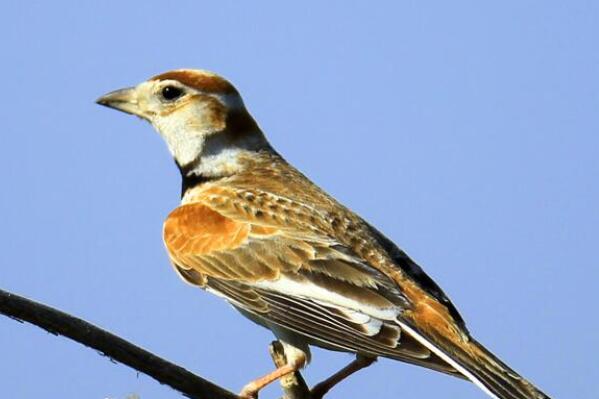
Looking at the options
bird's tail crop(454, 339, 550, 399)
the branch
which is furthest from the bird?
the branch

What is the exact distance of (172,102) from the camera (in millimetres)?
11523

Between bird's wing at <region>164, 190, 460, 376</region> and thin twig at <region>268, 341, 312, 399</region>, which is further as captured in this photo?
thin twig at <region>268, 341, 312, 399</region>

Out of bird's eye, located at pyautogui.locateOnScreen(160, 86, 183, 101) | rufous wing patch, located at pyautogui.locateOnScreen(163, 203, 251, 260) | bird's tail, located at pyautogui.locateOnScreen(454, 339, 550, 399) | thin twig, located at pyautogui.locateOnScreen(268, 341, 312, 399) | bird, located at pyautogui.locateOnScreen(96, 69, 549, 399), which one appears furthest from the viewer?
bird's eye, located at pyautogui.locateOnScreen(160, 86, 183, 101)

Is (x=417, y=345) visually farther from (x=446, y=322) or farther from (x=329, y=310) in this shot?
(x=329, y=310)

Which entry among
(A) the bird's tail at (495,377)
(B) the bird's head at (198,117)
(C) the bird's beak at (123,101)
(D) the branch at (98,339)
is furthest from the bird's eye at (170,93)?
(D) the branch at (98,339)

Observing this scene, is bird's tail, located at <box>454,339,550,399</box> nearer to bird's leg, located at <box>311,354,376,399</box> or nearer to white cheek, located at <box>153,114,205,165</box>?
bird's leg, located at <box>311,354,376,399</box>

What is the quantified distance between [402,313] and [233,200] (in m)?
2.50

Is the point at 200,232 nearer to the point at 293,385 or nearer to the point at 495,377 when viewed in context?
the point at 293,385

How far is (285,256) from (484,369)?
2.27m

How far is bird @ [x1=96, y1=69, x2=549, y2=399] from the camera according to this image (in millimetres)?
8383

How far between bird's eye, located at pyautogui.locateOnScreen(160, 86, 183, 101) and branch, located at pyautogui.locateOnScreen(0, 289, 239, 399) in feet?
16.5

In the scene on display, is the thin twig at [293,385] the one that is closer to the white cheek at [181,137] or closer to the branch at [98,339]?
the branch at [98,339]

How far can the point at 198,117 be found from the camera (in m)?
11.5

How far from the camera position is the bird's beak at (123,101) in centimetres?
1170
